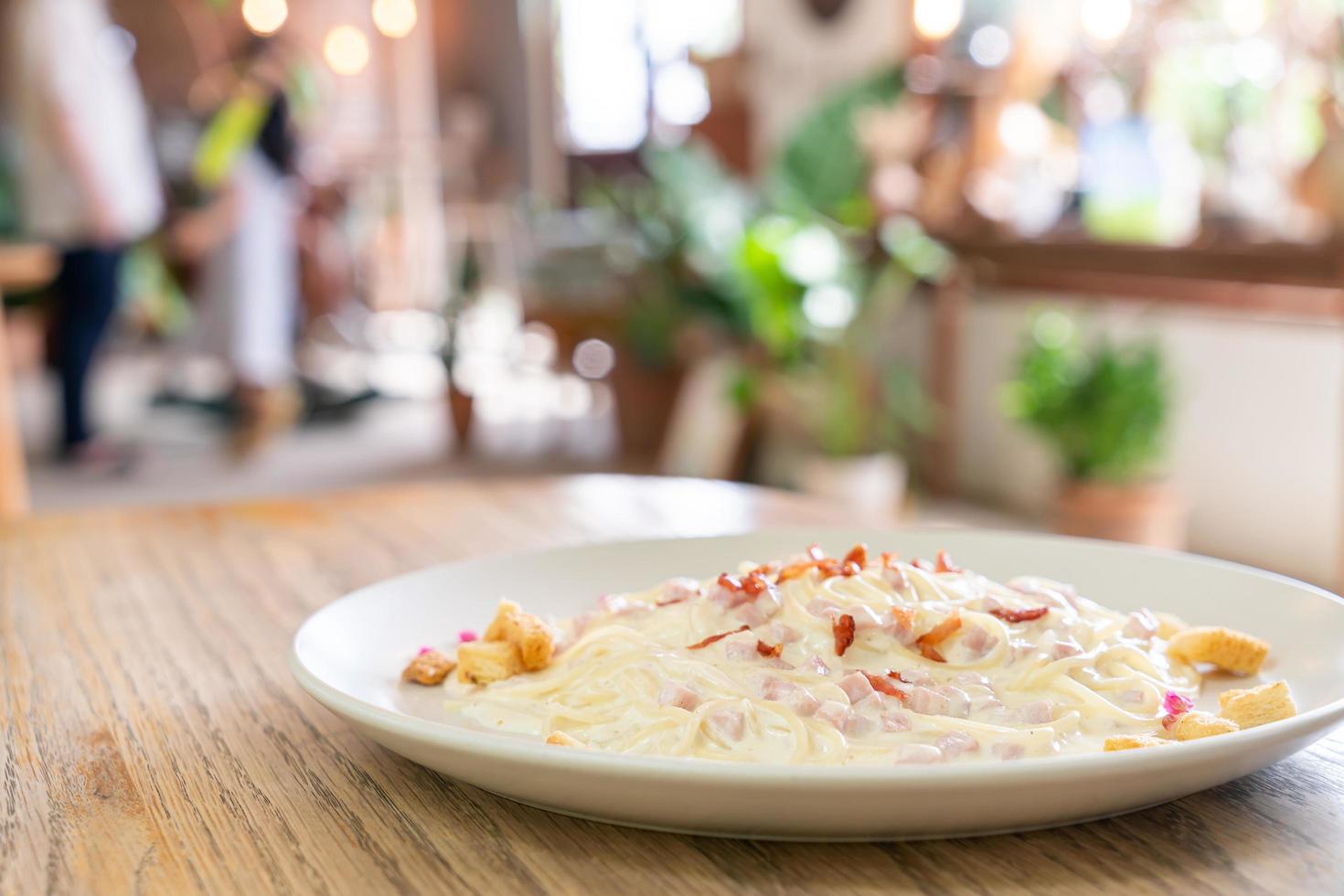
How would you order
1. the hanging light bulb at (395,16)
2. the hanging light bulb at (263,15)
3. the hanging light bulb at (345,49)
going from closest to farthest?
the hanging light bulb at (263,15) → the hanging light bulb at (345,49) → the hanging light bulb at (395,16)

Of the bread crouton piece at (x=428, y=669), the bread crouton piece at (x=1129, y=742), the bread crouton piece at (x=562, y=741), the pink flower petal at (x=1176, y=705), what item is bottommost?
the bread crouton piece at (x=428, y=669)

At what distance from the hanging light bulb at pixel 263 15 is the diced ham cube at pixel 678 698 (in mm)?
10959

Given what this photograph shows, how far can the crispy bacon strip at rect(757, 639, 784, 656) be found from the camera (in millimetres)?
707

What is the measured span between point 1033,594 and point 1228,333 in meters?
3.32

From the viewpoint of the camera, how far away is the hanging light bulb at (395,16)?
38.3 ft

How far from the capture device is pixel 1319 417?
139 inches

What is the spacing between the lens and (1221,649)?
2.57 ft

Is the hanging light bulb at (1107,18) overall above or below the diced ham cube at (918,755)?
above

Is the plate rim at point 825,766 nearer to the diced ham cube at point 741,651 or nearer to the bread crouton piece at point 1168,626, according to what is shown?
the diced ham cube at point 741,651

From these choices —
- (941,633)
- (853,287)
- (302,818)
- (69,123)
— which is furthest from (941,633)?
(69,123)

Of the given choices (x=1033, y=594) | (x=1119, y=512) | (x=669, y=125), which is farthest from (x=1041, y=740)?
(x=669, y=125)

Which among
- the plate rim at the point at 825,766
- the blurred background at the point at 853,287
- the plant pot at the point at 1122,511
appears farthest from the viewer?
the blurred background at the point at 853,287

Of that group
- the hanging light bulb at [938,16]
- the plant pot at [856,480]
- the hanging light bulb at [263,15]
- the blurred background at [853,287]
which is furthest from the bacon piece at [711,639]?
the hanging light bulb at [263,15]

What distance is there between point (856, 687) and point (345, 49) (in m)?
11.8
